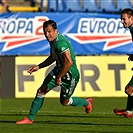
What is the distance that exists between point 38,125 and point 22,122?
29 cm

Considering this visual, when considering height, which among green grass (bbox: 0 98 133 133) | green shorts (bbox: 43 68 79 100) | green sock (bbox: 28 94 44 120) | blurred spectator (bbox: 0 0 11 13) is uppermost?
blurred spectator (bbox: 0 0 11 13)

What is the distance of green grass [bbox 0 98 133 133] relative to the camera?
10.7 m

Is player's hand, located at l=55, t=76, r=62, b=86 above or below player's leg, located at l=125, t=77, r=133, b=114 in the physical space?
above

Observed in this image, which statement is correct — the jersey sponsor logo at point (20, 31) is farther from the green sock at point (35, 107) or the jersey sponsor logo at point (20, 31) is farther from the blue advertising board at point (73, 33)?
the green sock at point (35, 107)

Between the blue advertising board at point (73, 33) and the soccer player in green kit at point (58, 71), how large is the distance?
8.45m

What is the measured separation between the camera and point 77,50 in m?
20.8

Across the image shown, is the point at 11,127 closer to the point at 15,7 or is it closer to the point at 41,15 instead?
the point at 41,15

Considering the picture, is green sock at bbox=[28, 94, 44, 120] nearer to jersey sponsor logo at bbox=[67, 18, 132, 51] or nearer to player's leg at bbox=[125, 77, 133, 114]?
player's leg at bbox=[125, 77, 133, 114]

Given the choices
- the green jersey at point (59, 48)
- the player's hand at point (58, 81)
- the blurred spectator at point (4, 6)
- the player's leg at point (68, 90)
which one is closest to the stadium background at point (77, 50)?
the blurred spectator at point (4, 6)

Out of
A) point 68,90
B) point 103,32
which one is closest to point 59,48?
point 68,90

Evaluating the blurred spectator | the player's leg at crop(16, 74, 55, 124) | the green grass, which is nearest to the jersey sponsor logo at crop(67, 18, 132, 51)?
the blurred spectator

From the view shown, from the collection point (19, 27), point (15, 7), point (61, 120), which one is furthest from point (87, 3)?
point (61, 120)

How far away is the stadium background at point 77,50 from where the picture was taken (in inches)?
788

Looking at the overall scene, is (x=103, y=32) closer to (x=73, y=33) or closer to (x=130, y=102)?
(x=73, y=33)
